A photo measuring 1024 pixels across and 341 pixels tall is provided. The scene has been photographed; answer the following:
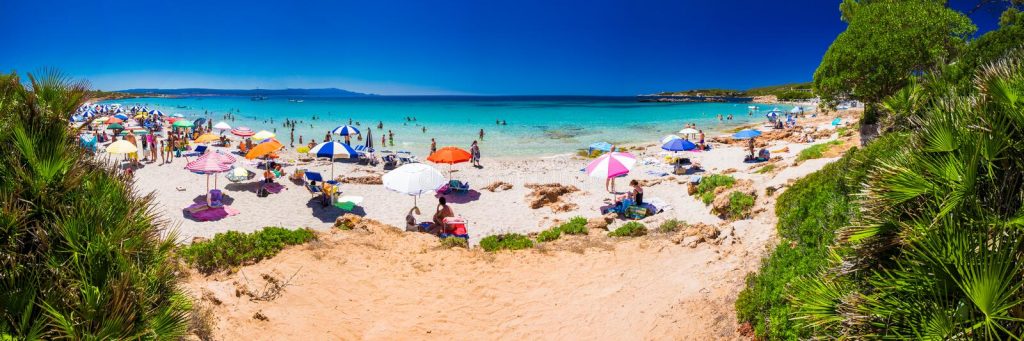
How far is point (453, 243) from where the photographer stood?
11.0 m

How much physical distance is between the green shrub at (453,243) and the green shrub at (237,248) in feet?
9.58

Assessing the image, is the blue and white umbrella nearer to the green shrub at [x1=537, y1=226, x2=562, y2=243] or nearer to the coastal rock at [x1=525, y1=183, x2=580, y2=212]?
the coastal rock at [x1=525, y1=183, x2=580, y2=212]

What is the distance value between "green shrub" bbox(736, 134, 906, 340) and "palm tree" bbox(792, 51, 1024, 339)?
61 cm

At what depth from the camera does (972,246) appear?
98.2 inches

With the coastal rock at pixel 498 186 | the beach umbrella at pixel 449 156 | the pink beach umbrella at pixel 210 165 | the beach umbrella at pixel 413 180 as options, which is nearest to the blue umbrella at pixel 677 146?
the coastal rock at pixel 498 186

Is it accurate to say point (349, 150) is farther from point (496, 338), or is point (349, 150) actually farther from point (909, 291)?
point (909, 291)

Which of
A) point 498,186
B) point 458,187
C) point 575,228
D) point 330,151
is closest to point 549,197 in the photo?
point 498,186

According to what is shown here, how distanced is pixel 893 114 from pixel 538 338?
1087 centimetres

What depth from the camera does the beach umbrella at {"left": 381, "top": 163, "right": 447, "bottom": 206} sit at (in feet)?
41.5

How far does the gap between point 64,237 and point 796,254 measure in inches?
290

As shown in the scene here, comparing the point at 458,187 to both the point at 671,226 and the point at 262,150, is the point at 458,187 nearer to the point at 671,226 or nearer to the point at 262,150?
the point at 262,150

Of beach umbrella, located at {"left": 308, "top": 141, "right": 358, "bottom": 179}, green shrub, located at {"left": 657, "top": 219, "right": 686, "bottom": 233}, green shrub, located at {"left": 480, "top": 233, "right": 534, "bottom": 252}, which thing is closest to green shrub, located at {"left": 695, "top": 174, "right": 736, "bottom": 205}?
green shrub, located at {"left": 657, "top": 219, "right": 686, "bottom": 233}

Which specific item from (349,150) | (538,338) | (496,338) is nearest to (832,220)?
(538,338)

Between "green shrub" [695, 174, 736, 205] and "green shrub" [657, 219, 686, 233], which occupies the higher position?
"green shrub" [695, 174, 736, 205]
